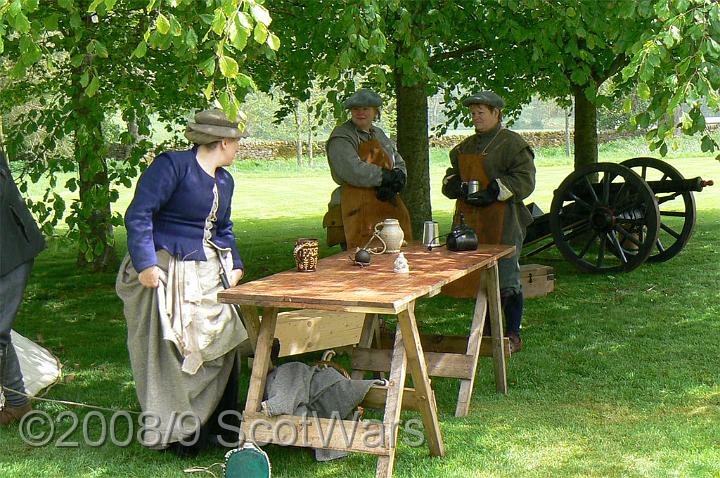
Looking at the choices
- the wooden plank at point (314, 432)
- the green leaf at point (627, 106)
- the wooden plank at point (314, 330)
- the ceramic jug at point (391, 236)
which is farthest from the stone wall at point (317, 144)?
the wooden plank at point (314, 432)

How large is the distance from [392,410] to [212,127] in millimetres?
1513

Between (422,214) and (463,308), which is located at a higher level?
(422,214)

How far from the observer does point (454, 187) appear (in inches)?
245

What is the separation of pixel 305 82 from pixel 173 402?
521 centimetres

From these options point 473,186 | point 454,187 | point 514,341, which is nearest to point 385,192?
point 454,187

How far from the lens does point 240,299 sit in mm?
3758

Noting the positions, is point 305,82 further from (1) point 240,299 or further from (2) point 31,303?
(1) point 240,299

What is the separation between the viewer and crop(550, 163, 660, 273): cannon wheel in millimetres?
8453

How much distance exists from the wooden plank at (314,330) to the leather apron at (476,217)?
0.79 meters

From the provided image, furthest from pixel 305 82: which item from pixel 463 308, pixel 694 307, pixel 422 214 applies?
pixel 694 307

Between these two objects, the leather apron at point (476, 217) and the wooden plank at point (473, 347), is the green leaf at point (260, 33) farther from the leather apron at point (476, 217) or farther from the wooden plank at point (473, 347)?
the leather apron at point (476, 217)

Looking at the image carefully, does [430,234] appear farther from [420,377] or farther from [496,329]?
[420,377]

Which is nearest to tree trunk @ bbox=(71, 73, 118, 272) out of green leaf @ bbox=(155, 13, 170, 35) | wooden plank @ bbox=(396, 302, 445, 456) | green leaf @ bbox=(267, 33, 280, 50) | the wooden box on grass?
green leaf @ bbox=(155, 13, 170, 35)

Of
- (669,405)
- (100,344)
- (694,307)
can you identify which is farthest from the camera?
(694,307)
